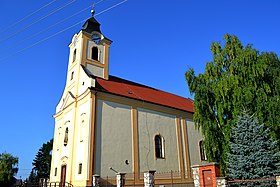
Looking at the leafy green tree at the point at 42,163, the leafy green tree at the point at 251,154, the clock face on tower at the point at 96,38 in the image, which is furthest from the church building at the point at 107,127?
the leafy green tree at the point at 42,163

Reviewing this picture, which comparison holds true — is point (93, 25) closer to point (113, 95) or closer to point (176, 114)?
point (113, 95)

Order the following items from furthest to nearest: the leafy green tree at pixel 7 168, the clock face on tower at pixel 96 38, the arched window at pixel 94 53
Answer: the leafy green tree at pixel 7 168, the clock face on tower at pixel 96 38, the arched window at pixel 94 53

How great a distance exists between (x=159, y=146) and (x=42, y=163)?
37.2m

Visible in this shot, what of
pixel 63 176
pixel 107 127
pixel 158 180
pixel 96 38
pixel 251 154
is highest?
pixel 96 38

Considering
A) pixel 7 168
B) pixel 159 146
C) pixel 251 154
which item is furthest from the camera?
pixel 7 168

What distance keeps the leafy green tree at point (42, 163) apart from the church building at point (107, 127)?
2592 cm

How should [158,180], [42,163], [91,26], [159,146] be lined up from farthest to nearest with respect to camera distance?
[42,163] → [91,26] → [159,146] → [158,180]

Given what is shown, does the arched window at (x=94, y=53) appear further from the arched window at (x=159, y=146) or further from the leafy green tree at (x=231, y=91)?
the leafy green tree at (x=231, y=91)

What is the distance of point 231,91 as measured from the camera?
16.2 m

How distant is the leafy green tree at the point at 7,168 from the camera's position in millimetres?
38375

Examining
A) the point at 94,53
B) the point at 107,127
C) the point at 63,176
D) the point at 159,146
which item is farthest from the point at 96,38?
the point at 63,176

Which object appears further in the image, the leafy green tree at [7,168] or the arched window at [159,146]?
A: the leafy green tree at [7,168]

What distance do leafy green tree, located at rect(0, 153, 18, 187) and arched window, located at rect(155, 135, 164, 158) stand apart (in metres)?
28.2

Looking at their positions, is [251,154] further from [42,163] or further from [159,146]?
[42,163]
